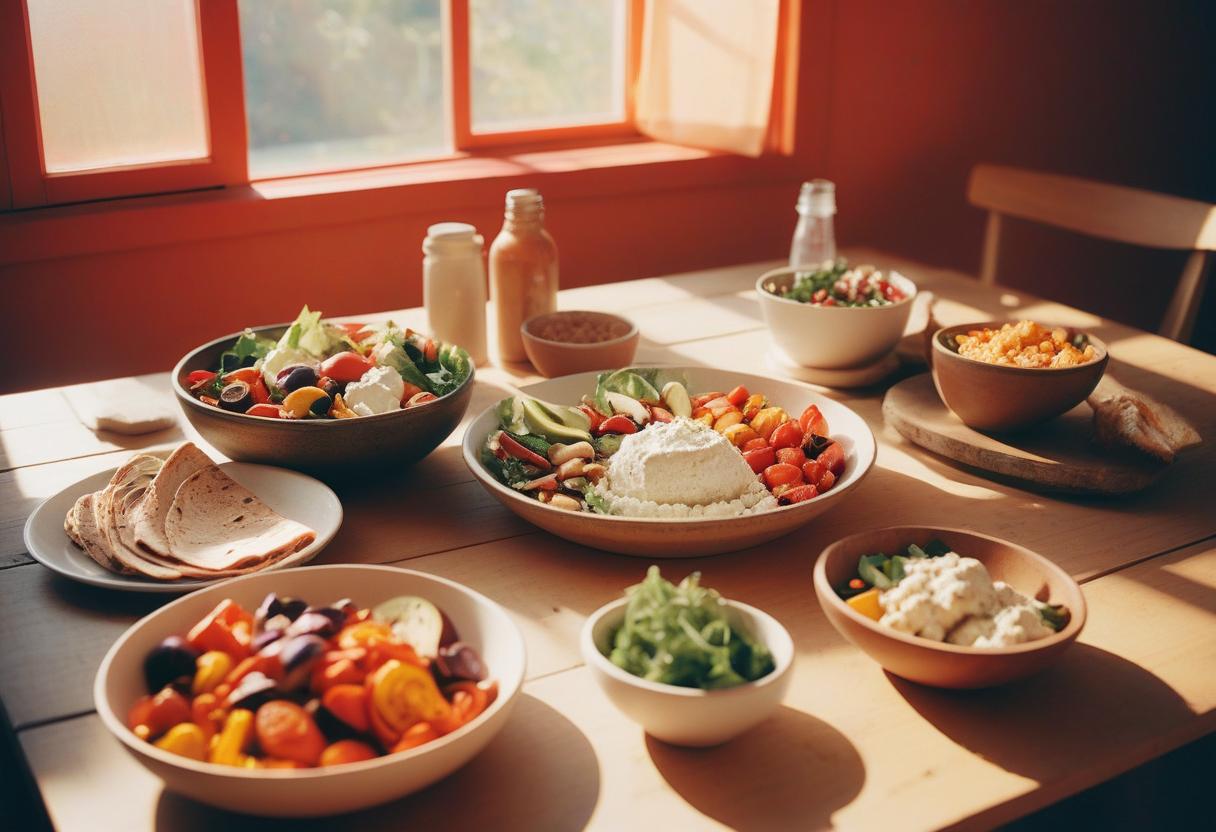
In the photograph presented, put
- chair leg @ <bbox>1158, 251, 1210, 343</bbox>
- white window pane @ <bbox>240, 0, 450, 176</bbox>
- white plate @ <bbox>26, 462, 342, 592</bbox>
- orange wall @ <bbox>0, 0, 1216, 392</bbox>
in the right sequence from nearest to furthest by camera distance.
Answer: white plate @ <bbox>26, 462, 342, 592</bbox> → chair leg @ <bbox>1158, 251, 1210, 343</bbox> → orange wall @ <bbox>0, 0, 1216, 392</bbox> → white window pane @ <bbox>240, 0, 450, 176</bbox>

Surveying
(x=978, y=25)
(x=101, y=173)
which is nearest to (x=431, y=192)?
(x=101, y=173)

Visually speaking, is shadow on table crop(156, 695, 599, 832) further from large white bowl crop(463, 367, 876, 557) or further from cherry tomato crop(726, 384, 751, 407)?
cherry tomato crop(726, 384, 751, 407)

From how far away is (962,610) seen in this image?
0.90 m

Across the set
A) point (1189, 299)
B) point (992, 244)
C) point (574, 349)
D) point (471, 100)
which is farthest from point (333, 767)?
point (471, 100)

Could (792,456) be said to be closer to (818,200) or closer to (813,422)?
(813,422)

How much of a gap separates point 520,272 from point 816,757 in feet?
3.29

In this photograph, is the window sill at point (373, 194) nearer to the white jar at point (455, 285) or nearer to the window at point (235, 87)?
the window at point (235, 87)

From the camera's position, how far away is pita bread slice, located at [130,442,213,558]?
1.11 m

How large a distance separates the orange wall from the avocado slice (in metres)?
1.42

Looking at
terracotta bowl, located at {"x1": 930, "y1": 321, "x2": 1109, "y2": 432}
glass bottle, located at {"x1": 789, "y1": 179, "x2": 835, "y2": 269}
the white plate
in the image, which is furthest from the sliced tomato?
glass bottle, located at {"x1": 789, "y1": 179, "x2": 835, "y2": 269}

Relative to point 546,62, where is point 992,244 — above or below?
below

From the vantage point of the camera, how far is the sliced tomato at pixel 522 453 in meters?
1.26

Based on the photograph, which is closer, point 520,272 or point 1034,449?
point 1034,449

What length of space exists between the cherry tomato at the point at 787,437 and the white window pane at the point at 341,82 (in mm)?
1691
